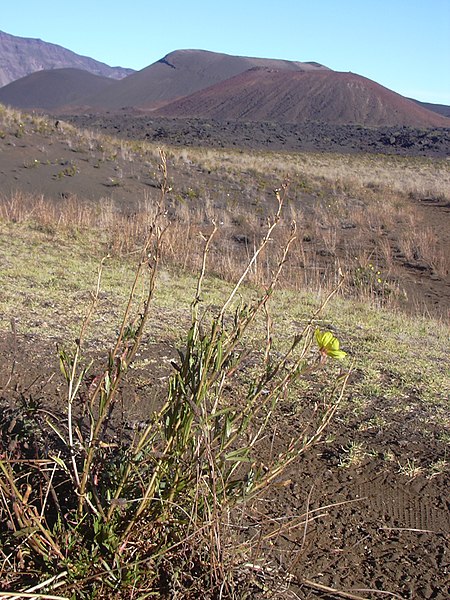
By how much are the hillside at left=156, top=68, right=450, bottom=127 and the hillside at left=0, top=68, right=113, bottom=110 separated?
2176cm

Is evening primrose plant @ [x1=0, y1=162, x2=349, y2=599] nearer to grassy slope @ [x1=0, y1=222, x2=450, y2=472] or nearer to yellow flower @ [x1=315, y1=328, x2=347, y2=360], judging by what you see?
yellow flower @ [x1=315, y1=328, x2=347, y2=360]

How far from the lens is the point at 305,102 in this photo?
225ft

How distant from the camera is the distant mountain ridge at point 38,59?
156 m

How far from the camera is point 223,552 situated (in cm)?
172

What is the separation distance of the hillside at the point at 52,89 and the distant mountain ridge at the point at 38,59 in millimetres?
61345

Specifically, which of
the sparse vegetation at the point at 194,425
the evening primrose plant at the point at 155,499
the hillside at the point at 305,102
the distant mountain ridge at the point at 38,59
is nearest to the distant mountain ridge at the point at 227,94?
the hillside at the point at 305,102

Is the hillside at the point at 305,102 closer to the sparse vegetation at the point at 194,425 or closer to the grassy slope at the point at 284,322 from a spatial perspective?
the grassy slope at the point at 284,322

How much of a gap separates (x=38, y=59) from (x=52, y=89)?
262 ft

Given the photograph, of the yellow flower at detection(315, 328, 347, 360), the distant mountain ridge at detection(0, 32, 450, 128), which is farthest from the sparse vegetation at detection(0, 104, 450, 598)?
the distant mountain ridge at detection(0, 32, 450, 128)

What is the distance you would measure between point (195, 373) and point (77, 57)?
183950 millimetres

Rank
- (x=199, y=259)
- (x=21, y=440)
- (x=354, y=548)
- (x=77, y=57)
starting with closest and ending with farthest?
(x=21, y=440), (x=354, y=548), (x=199, y=259), (x=77, y=57)

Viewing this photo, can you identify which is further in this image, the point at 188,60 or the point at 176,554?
the point at 188,60

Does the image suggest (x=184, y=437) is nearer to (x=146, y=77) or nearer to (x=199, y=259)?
(x=199, y=259)

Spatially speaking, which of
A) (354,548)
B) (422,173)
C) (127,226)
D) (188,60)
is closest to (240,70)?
(188,60)
